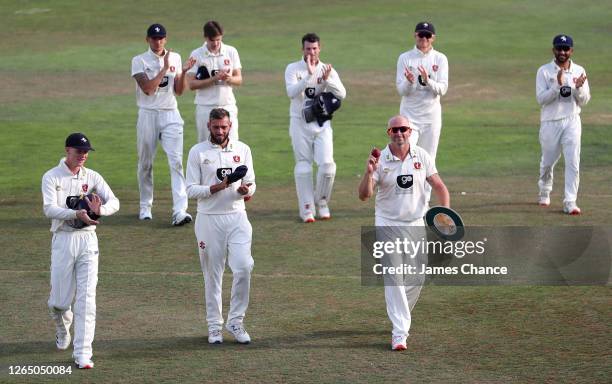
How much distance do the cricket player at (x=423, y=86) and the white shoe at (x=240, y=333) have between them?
20.2ft

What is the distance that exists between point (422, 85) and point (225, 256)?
6256mm

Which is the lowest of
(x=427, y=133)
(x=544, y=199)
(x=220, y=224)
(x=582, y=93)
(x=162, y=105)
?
(x=220, y=224)

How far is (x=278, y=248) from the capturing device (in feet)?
52.5

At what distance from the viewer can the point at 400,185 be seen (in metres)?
11.9

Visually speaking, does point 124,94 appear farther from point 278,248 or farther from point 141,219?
point 278,248

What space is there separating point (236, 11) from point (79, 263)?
3089 centimetres

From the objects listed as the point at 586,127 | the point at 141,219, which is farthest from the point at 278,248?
the point at 586,127

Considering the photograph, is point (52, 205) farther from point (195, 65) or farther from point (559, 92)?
point (559, 92)

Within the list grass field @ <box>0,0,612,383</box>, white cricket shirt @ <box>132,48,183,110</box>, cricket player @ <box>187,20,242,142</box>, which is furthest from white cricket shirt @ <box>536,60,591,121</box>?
white cricket shirt @ <box>132,48,183,110</box>

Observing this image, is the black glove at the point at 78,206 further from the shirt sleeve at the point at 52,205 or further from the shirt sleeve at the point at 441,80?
the shirt sleeve at the point at 441,80

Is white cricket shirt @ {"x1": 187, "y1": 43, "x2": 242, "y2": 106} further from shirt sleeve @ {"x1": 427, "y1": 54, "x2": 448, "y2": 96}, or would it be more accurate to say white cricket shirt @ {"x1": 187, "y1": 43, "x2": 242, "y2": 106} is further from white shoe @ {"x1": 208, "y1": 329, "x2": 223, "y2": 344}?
white shoe @ {"x1": 208, "y1": 329, "x2": 223, "y2": 344}

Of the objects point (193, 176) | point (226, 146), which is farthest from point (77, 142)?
point (226, 146)

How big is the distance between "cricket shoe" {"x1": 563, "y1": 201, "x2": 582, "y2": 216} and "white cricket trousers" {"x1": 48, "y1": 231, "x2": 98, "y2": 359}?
840 centimetres

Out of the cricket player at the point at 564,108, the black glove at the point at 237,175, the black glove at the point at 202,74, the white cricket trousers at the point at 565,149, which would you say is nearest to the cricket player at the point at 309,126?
the black glove at the point at 202,74
